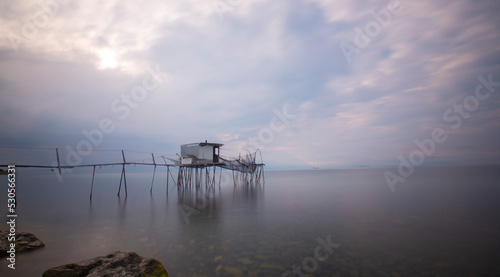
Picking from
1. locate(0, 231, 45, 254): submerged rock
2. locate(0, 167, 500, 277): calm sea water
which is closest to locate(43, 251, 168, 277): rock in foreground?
locate(0, 167, 500, 277): calm sea water

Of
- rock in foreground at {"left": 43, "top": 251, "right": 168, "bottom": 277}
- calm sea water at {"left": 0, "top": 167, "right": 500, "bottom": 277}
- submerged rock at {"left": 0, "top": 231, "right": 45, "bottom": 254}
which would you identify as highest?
rock in foreground at {"left": 43, "top": 251, "right": 168, "bottom": 277}

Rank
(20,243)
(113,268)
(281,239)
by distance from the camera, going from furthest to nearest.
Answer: (281,239) < (20,243) < (113,268)

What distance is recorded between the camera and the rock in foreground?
5.97 metres

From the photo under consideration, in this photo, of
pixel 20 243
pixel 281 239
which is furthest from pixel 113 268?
pixel 281 239

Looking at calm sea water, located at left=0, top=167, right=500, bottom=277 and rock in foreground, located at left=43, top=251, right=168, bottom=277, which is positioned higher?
rock in foreground, located at left=43, top=251, right=168, bottom=277

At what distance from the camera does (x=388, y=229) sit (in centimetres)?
1230

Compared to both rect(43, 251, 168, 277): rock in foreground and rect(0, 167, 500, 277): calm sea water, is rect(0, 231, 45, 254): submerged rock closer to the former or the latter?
rect(0, 167, 500, 277): calm sea water

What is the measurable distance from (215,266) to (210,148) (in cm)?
2089

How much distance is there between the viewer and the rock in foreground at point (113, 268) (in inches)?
235

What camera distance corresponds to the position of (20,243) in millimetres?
9109

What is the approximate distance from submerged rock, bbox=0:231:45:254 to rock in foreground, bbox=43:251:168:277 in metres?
4.51

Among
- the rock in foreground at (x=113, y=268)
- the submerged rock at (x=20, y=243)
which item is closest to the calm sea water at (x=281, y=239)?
the submerged rock at (x=20, y=243)

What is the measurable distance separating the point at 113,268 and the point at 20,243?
639cm

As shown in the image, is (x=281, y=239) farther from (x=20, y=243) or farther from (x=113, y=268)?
(x=20, y=243)
